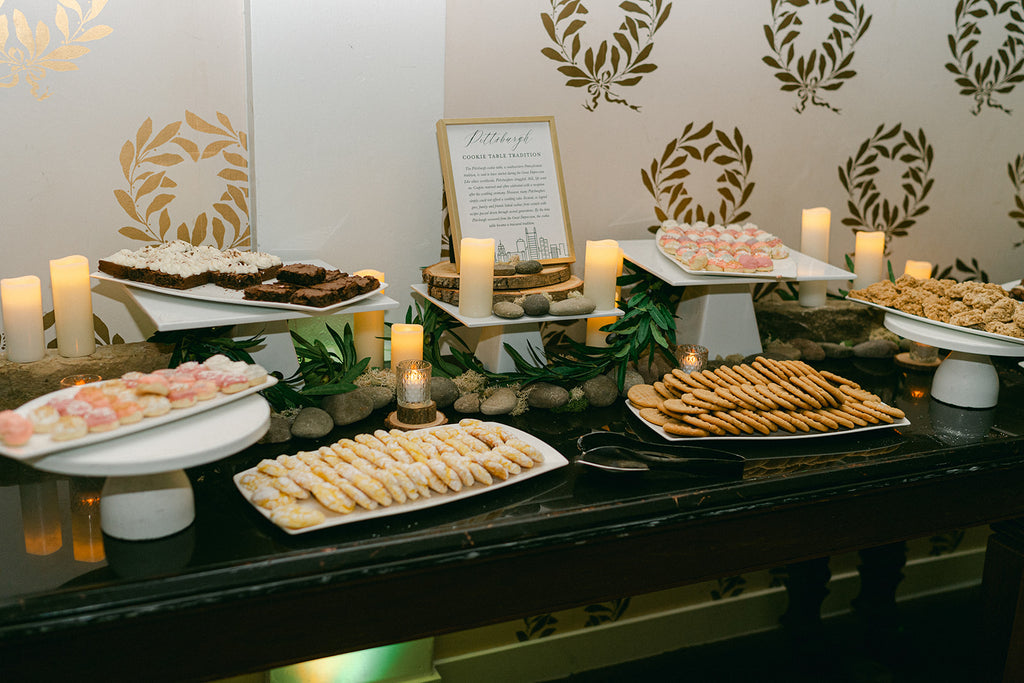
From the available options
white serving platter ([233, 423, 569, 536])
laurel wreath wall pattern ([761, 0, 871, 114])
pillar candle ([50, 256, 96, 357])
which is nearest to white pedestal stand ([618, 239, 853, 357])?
laurel wreath wall pattern ([761, 0, 871, 114])

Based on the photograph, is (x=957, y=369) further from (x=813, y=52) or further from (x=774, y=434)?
(x=813, y=52)

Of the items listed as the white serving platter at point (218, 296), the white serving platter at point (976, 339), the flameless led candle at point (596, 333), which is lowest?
the flameless led candle at point (596, 333)

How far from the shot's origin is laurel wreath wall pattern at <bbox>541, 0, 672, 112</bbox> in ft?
6.09

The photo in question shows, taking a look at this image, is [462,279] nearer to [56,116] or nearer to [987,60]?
[56,116]

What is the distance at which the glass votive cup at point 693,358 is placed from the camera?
1.76 m

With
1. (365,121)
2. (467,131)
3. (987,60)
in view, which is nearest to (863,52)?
(987,60)

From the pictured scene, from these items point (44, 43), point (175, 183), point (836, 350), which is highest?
point (44, 43)

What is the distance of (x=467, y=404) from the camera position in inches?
63.5

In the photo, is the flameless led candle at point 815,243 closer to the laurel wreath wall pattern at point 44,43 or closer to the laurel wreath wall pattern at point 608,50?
the laurel wreath wall pattern at point 608,50

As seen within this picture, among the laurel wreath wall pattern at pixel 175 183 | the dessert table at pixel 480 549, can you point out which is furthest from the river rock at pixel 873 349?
the laurel wreath wall pattern at pixel 175 183

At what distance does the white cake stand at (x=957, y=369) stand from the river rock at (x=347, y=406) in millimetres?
1114

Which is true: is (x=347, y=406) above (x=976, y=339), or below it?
below

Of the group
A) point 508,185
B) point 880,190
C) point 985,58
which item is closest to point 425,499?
point 508,185

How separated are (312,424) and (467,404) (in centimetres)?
31
